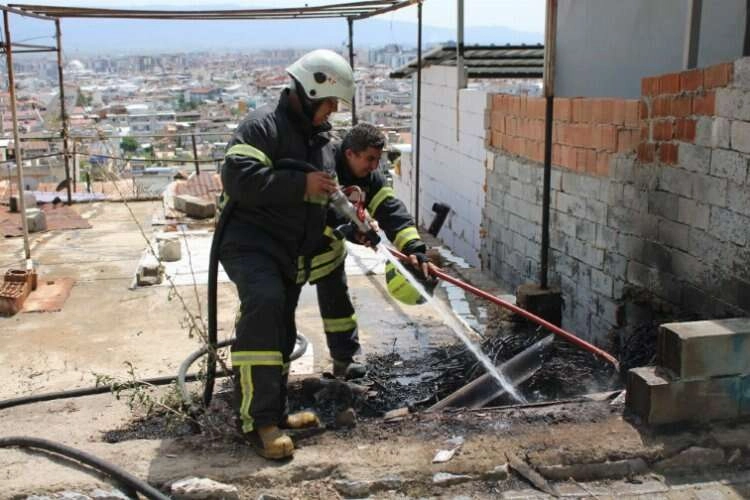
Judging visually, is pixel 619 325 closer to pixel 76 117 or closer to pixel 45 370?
pixel 45 370

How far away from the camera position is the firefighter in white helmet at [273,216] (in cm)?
338

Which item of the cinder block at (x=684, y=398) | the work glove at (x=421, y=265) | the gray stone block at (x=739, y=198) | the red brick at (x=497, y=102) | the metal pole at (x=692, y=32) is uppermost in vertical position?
the metal pole at (x=692, y=32)

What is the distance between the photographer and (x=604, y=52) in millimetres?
7082

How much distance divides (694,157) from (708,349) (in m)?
1.46

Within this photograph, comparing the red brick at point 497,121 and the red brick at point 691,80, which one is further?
the red brick at point 497,121

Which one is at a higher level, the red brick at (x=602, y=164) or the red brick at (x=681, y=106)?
the red brick at (x=681, y=106)

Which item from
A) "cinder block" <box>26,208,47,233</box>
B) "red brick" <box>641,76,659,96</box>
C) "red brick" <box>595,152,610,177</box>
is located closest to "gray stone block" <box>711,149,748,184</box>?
"red brick" <box>641,76,659,96</box>

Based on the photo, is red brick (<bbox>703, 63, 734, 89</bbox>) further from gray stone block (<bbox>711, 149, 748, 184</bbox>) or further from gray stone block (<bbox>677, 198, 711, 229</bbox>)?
gray stone block (<bbox>677, 198, 711, 229</bbox>)

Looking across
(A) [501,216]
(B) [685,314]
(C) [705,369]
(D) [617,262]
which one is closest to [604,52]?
(A) [501,216]

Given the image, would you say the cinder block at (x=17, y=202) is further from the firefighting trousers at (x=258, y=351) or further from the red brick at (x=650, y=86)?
the red brick at (x=650, y=86)

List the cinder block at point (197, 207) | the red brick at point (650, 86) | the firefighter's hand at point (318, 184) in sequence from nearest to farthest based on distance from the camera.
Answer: the firefighter's hand at point (318, 184) → the red brick at point (650, 86) → the cinder block at point (197, 207)

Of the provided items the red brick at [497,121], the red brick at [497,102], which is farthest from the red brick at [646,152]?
the red brick at [497,102]

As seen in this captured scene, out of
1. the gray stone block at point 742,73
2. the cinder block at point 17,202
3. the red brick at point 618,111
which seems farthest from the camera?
the cinder block at point 17,202

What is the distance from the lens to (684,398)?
11.0 ft
